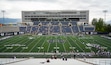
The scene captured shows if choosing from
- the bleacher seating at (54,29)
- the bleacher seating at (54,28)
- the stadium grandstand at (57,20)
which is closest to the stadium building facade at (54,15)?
the stadium grandstand at (57,20)

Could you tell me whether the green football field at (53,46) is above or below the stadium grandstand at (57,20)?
below

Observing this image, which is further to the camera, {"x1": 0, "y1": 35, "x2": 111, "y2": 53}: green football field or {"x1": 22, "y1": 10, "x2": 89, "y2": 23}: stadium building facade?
{"x1": 22, "y1": 10, "x2": 89, "y2": 23}: stadium building facade

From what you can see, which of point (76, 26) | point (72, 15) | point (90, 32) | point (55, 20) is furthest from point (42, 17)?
point (90, 32)

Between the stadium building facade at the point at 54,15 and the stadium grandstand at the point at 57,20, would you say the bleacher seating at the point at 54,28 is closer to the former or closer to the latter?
the stadium grandstand at the point at 57,20

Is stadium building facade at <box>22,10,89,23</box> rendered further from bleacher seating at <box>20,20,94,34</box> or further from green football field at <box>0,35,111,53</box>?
green football field at <box>0,35,111,53</box>

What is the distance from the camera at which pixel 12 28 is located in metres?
72.8

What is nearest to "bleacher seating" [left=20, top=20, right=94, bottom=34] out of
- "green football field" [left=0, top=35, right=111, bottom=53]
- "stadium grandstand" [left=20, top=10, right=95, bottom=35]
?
"stadium grandstand" [left=20, top=10, right=95, bottom=35]

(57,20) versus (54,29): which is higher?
(57,20)

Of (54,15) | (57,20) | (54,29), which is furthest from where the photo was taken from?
(54,15)

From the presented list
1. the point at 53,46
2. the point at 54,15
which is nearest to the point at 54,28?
the point at 54,15

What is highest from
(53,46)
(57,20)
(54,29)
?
(57,20)

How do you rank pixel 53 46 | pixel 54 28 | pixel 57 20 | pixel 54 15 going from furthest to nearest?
pixel 54 15 → pixel 57 20 → pixel 54 28 → pixel 53 46

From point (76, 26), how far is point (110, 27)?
13234 millimetres

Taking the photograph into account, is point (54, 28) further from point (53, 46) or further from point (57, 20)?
point (53, 46)
